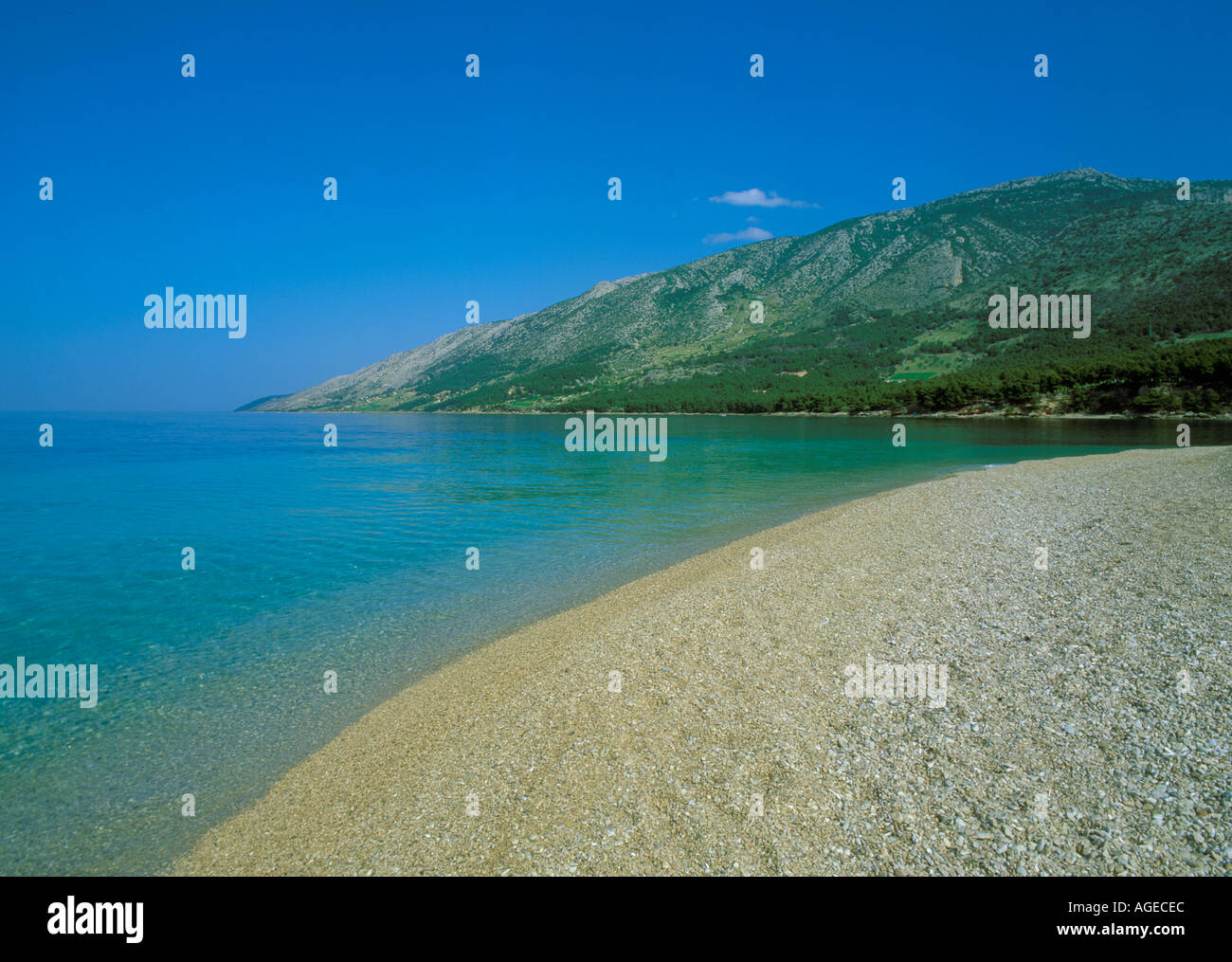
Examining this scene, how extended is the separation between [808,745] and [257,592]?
17086 mm

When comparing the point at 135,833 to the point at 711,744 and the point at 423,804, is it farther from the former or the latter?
the point at 711,744

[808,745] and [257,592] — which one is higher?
[808,745]

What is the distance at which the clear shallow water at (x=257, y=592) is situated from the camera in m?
8.74

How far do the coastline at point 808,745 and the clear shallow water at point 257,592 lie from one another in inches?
59.5

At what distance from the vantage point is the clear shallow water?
874cm

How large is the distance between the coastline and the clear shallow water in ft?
4.96

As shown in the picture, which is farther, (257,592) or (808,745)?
(257,592)

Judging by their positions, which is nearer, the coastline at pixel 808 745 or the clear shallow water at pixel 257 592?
the coastline at pixel 808 745

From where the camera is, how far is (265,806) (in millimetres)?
7984

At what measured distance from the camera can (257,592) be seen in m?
18.3

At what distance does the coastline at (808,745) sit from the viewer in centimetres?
590
